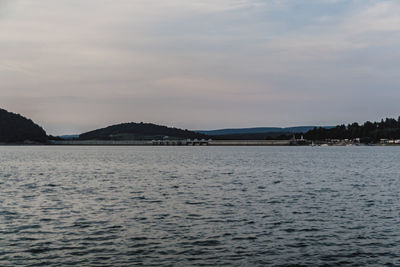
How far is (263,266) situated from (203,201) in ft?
73.3

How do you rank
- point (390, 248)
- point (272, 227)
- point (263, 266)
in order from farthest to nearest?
1. point (272, 227)
2. point (390, 248)
3. point (263, 266)

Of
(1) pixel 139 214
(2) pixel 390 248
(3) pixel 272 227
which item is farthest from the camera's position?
(1) pixel 139 214

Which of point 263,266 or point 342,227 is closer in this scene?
point 263,266

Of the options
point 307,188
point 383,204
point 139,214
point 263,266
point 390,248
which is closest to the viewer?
point 263,266

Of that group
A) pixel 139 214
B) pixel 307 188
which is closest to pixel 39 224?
pixel 139 214

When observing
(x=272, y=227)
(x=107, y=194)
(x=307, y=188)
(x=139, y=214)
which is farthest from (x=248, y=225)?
(x=307, y=188)

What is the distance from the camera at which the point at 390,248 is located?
2592 cm

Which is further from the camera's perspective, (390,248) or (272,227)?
(272,227)

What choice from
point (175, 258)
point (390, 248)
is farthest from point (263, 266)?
point (390, 248)

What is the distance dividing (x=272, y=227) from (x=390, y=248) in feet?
25.4

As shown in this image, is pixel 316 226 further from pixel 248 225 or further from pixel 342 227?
pixel 248 225

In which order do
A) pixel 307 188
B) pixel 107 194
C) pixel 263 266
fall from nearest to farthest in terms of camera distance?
1. pixel 263 266
2. pixel 107 194
3. pixel 307 188

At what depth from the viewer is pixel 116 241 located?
1073 inches

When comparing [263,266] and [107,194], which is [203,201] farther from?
[263,266]
